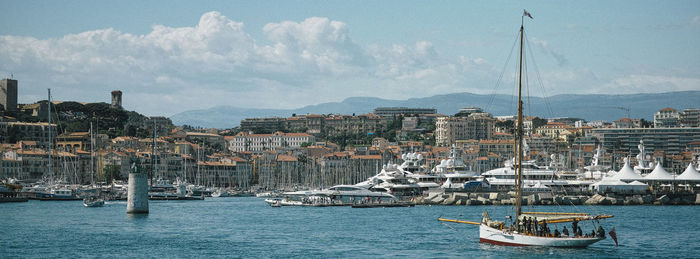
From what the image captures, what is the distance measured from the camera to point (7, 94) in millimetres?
161875

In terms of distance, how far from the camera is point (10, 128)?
456ft

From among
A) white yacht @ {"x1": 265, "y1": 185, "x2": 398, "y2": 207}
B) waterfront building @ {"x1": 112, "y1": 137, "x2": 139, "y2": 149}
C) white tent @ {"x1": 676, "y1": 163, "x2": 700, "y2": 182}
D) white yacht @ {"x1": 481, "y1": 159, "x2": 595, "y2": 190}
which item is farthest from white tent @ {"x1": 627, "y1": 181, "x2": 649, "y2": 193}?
waterfront building @ {"x1": 112, "y1": 137, "x2": 139, "y2": 149}

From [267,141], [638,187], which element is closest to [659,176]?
[638,187]

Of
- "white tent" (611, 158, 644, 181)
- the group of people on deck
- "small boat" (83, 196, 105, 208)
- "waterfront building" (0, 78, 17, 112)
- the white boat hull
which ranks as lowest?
"small boat" (83, 196, 105, 208)

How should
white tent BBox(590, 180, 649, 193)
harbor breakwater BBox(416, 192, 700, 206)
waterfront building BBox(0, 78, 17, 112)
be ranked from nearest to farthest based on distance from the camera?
harbor breakwater BBox(416, 192, 700, 206) < white tent BBox(590, 180, 649, 193) < waterfront building BBox(0, 78, 17, 112)

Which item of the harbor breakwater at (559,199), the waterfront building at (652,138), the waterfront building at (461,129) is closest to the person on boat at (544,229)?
the harbor breakwater at (559,199)

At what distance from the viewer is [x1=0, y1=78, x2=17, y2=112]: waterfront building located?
161375mm

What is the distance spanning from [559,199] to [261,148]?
110m

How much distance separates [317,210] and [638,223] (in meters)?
27.5

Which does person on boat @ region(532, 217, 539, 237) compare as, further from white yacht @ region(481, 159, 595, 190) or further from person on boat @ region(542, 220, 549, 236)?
white yacht @ region(481, 159, 595, 190)

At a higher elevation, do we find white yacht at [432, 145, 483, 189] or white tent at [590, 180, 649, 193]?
white yacht at [432, 145, 483, 189]

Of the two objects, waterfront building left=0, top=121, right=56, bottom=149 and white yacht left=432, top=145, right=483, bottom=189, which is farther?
waterfront building left=0, top=121, right=56, bottom=149

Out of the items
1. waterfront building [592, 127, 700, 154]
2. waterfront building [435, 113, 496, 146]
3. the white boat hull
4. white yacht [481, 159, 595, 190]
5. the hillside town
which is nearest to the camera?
the white boat hull

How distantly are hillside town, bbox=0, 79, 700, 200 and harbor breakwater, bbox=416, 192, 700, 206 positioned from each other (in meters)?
14.6
